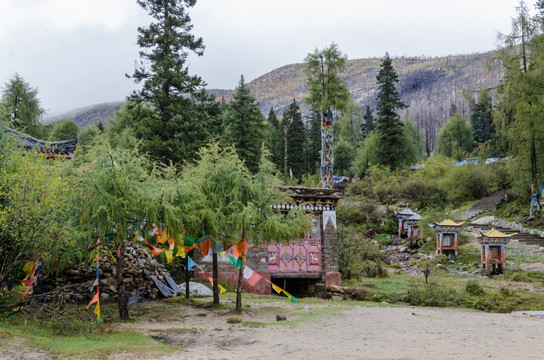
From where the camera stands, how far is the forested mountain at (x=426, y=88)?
346 ft

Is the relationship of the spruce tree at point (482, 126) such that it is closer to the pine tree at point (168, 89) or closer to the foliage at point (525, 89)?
the foliage at point (525, 89)

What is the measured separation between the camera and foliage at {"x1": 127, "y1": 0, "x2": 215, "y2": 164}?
69.5 feet

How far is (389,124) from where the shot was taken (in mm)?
43656

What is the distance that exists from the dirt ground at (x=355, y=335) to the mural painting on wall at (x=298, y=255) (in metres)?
3.68

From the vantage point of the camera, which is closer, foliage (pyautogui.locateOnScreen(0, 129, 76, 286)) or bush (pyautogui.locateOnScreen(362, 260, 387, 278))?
foliage (pyautogui.locateOnScreen(0, 129, 76, 286))

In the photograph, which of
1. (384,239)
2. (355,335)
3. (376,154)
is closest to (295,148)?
(376,154)

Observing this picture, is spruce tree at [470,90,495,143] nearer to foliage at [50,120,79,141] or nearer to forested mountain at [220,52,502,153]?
forested mountain at [220,52,502,153]

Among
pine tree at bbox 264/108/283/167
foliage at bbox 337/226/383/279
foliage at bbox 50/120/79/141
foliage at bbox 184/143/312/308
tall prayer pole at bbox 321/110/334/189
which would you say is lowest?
foliage at bbox 337/226/383/279

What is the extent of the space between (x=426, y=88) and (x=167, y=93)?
135 meters

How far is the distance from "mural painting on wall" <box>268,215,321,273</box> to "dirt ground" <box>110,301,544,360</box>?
145 inches

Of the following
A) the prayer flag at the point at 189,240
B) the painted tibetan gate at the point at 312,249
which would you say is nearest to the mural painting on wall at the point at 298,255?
the painted tibetan gate at the point at 312,249

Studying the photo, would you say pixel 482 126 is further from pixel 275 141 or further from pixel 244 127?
pixel 244 127

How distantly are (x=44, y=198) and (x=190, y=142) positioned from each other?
43.6 feet

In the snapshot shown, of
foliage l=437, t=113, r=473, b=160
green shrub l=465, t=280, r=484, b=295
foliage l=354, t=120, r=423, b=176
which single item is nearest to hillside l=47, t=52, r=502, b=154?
foliage l=437, t=113, r=473, b=160
